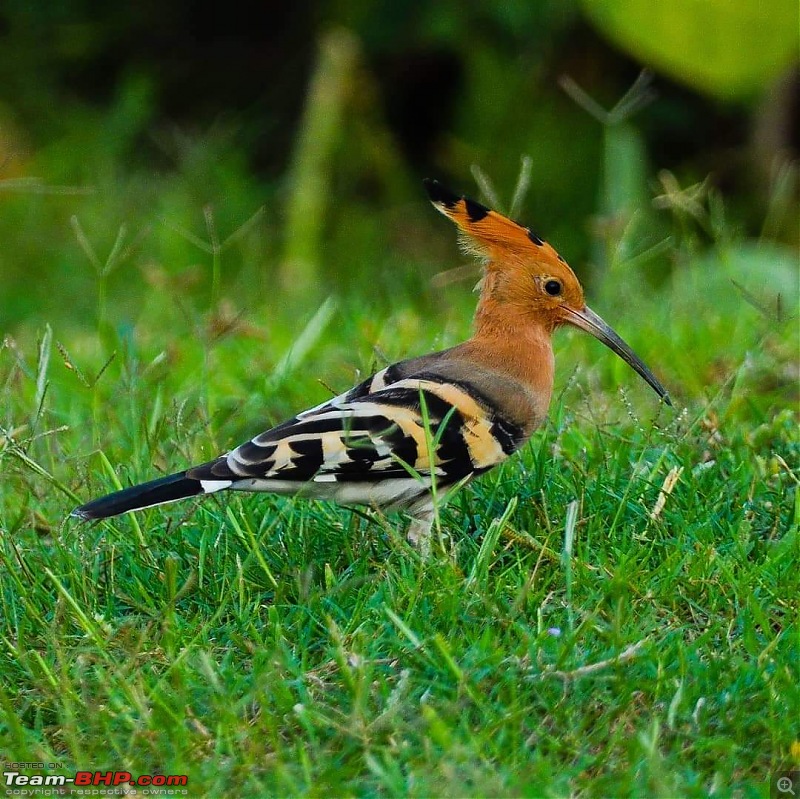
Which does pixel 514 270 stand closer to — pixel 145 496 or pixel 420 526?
pixel 420 526

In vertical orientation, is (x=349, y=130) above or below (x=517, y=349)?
below

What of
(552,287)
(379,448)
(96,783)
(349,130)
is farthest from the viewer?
(349,130)

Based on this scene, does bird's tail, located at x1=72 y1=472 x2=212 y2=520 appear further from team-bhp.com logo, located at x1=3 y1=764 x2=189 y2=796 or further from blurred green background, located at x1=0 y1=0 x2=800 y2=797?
team-bhp.com logo, located at x1=3 y1=764 x2=189 y2=796

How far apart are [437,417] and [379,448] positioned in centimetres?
17

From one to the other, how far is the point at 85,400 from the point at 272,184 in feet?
12.1

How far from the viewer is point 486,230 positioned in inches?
128

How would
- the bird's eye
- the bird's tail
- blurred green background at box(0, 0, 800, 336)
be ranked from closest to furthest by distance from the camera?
the bird's tail
the bird's eye
blurred green background at box(0, 0, 800, 336)

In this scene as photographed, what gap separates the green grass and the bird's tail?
164mm

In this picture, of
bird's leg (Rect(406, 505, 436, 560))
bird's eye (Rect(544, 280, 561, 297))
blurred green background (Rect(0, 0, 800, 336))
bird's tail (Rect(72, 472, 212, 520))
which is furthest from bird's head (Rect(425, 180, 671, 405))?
blurred green background (Rect(0, 0, 800, 336))

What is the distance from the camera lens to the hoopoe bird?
9.20 ft

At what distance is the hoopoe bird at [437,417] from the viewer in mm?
2803

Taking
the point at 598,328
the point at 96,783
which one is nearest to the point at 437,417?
the point at 598,328

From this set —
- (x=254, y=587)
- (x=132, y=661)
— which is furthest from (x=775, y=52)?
(x=132, y=661)

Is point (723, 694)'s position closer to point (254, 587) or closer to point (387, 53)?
point (254, 587)
